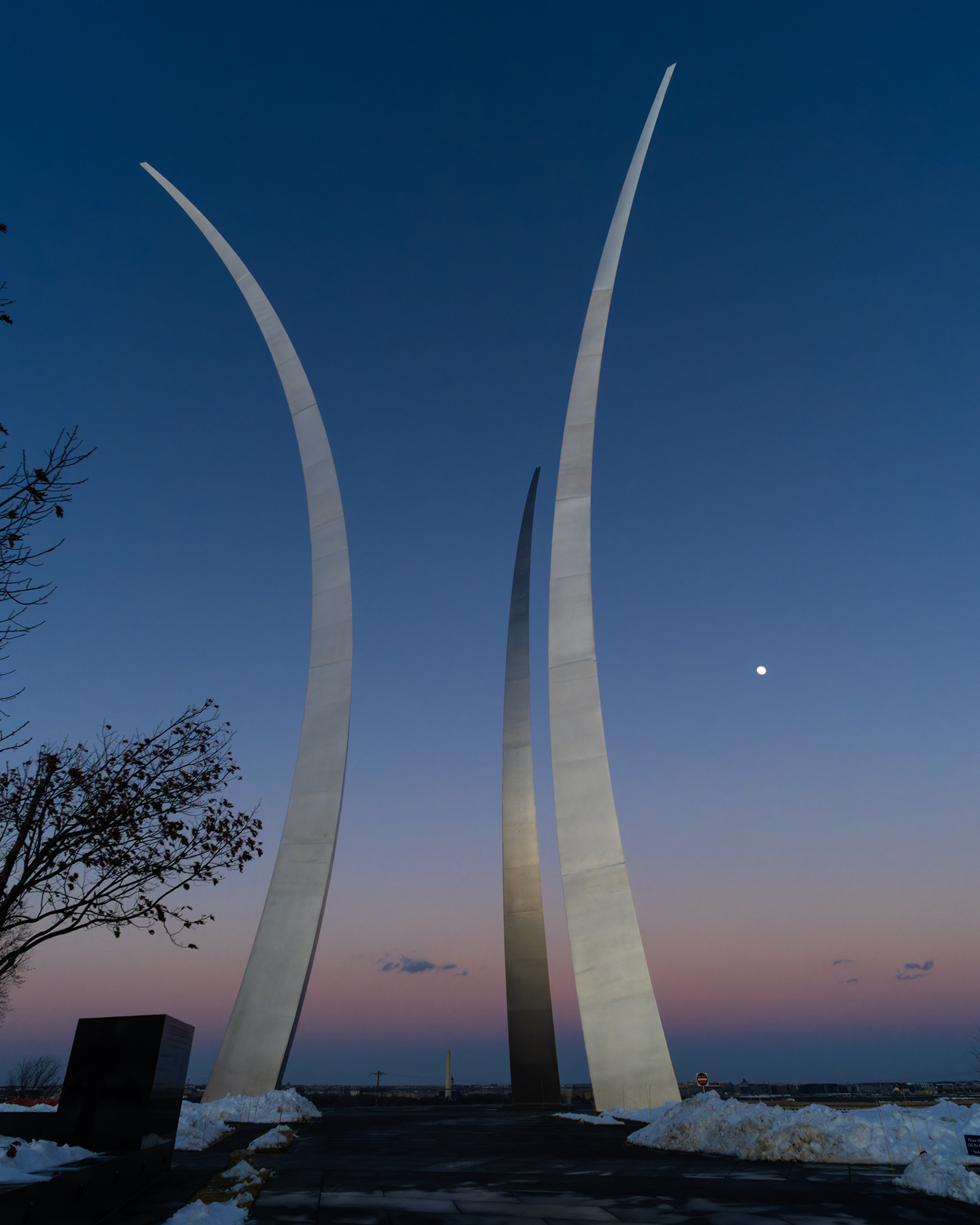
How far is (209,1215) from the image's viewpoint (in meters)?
5.91

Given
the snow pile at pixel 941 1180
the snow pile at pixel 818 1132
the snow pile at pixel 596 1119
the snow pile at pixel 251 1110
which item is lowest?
the snow pile at pixel 941 1180

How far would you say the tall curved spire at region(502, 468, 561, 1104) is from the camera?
25.2 m

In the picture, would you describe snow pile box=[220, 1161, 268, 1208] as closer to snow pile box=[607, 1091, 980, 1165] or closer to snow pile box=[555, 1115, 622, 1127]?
snow pile box=[607, 1091, 980, 1165]

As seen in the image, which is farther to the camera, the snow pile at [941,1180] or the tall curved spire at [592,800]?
the tall curved spire at [592,800]

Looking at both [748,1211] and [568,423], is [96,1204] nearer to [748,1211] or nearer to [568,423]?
[748,1211]

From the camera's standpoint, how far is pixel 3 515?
592 cm

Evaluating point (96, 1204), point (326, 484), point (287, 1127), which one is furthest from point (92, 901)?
point (326, 484)

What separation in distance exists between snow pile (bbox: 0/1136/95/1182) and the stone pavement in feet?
2.24

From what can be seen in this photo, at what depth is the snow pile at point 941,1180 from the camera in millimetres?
7090

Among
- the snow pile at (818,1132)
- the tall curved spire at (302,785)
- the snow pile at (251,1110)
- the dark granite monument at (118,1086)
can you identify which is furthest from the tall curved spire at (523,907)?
the dark granite monument at (118,1086)

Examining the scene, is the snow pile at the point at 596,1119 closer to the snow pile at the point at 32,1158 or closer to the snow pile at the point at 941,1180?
the snow pile at the point at 941,1180

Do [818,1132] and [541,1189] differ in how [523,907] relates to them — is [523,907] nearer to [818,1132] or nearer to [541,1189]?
[818,1132]

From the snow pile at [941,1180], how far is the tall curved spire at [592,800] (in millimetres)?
9437

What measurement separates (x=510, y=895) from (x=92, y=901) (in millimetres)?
19488
